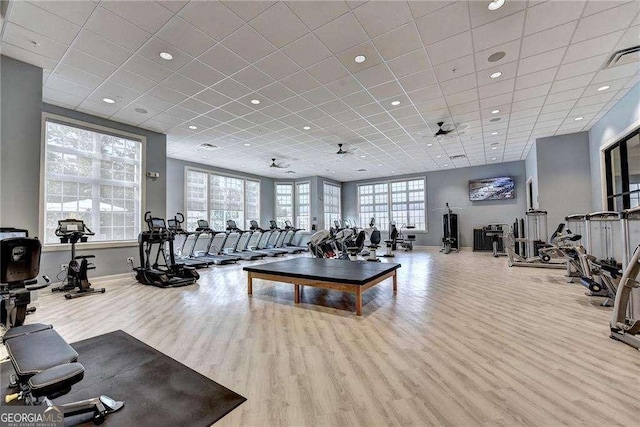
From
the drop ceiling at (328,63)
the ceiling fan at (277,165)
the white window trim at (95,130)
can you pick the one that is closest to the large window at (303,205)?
the ceiling fan at (277,165)

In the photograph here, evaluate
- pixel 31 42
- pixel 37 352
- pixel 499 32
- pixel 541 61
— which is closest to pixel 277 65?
pixel 499 32

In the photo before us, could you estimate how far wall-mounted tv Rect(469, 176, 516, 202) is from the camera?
428 inches

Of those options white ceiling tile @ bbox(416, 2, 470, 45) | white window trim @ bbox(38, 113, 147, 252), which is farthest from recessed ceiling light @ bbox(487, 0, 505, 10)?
white window trim @ bbox(38, 113, 147, 252)

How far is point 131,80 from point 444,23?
475 centimetres

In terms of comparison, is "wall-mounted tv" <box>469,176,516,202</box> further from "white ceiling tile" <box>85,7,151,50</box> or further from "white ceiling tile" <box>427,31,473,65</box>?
"white ceiling tile" <box>85,7,151,50</box>

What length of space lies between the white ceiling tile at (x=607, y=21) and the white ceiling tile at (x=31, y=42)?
6.62m

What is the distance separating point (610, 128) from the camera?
5.78 metres

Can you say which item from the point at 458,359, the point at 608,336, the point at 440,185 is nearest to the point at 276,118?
the point at 458,359

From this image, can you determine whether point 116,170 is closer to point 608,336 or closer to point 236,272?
point 236,272

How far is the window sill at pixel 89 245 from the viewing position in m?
5.18

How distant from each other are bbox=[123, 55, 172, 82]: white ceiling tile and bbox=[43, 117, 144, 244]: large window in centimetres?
270

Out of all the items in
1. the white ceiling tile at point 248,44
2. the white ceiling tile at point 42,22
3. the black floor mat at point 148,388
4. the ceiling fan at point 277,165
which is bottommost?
the black floor mat at point 148,388

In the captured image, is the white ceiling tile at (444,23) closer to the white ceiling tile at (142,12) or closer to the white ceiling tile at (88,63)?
the white ceiling tile at (142,12)

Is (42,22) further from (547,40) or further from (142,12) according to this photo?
(547,40)
